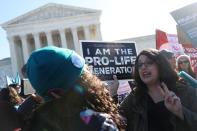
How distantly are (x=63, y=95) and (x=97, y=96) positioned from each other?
16cm

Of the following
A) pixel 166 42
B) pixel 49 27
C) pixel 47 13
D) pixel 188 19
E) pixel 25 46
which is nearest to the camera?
pixel 188 19

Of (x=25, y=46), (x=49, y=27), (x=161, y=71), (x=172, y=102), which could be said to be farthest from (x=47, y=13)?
(x=172, y=102)

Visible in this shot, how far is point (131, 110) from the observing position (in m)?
3.40

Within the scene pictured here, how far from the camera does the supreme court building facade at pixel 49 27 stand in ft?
210

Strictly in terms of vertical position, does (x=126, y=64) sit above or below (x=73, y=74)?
below

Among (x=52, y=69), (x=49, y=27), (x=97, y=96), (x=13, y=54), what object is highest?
(x=52, y=69)

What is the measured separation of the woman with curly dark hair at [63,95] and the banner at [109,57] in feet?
16.1

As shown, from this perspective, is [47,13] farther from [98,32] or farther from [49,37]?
[98,32]

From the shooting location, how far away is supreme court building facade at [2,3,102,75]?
6388 cm

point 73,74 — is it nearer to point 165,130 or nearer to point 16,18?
point 165,130

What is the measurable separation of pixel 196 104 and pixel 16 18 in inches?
2484

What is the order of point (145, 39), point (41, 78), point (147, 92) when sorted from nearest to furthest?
1. point (41, 78)
2. point (147, 92)
3. point (145, 39)

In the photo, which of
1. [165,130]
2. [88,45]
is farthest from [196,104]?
[88,45]

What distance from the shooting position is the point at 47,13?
65.4 metres
